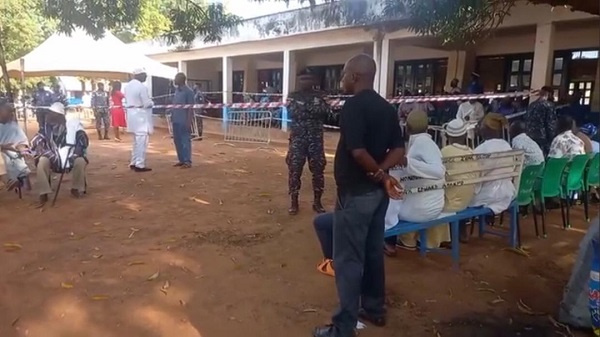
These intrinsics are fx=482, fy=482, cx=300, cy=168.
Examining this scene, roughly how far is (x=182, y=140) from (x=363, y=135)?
21.6 feet

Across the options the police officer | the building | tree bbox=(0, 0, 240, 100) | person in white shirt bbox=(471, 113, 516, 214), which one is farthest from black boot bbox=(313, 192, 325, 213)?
the building

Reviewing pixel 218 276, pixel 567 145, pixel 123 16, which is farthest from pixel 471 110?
pixel 218 276

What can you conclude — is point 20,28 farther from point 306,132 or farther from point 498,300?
point 498,300

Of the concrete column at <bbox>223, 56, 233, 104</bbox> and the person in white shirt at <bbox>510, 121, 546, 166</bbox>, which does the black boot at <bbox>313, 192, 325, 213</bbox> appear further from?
the concrete column at <bbox>223, 56, 233, 104</bbox>

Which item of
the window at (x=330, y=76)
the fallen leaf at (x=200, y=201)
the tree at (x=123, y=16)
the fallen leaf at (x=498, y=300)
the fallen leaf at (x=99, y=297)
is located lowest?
the fallen leaf at (x=99, y=297)

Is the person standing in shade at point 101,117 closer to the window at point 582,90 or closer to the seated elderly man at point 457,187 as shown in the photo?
the seated elderly man at point 457,187

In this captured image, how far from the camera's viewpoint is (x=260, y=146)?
12625mm

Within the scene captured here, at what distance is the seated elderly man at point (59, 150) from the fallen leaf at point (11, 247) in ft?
5.01

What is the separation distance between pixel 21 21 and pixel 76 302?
2192 cm

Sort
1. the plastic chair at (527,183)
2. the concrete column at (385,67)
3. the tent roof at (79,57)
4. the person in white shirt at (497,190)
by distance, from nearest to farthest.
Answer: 1. the person in white shirt at (497,190)
2. the plastic chair at (527,183)
3. the tent roof at (79,57)
4. the concrete column at (385,67)

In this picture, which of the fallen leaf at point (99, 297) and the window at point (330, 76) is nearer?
the fallen leaf at point (99, 297)

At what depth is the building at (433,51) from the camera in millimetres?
9883

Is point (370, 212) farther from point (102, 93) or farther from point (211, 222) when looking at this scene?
point (102, 93)

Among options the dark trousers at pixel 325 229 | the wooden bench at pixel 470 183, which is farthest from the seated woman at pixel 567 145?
the dark trousers at pixel 325 229
